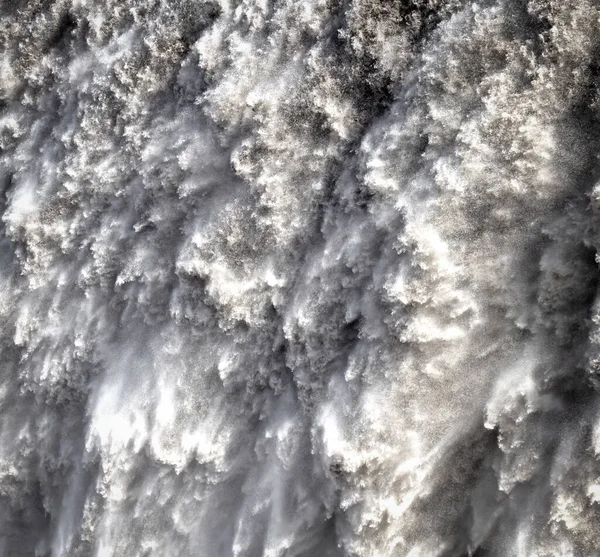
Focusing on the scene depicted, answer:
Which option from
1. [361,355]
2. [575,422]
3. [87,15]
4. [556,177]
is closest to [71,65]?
[87,15]

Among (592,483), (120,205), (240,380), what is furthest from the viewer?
(120,205)

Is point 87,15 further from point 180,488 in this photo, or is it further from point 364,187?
point 180,488

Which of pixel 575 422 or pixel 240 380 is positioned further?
pixel 240 380

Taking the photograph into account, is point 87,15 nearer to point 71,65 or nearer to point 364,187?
point 71,65

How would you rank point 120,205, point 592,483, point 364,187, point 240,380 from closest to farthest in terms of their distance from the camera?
point 592,483, point 364,187, point 240,380, point 120,205

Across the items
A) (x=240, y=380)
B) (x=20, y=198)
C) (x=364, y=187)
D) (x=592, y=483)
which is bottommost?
(x=592, y=483)

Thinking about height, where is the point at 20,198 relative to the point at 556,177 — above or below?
above
